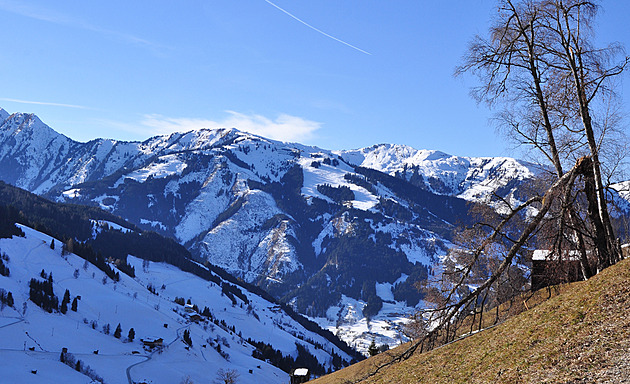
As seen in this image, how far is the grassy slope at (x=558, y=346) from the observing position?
1269 centimetres

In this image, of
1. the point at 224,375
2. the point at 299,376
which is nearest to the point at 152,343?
the point at 224,375

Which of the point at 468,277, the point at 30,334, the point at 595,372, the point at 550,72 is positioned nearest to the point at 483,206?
the point at 468,277

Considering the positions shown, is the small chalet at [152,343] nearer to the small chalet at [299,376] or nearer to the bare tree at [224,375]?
the bare tree at [224,375]

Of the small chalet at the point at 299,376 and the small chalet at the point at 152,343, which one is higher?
the small chalet at the point at 299,376

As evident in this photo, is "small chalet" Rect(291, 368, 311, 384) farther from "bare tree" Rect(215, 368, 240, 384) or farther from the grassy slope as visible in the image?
"bare tree" Rect(215, 368, 240, 384)

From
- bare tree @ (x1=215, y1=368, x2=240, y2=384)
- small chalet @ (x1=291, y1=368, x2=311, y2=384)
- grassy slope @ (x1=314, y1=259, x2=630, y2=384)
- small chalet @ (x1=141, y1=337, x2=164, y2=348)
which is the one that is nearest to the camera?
grassy slope @ (x1=314, y1=259, x2=630, y2=384)

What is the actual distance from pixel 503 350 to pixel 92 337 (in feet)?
658

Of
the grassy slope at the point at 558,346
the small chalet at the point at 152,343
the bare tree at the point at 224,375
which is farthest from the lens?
the small chalet at the point at 152,343

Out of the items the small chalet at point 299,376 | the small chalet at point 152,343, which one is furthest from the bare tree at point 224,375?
the small chalet at point 299,376

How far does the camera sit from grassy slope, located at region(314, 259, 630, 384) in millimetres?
12688

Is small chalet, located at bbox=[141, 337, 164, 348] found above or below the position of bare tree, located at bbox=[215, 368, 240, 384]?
above

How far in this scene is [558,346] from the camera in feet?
47.4

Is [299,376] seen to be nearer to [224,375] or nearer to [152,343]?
[224,375]

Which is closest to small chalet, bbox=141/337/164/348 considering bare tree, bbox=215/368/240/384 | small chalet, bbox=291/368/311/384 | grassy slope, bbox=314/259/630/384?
bare tree, bbox=215/368/240/384
